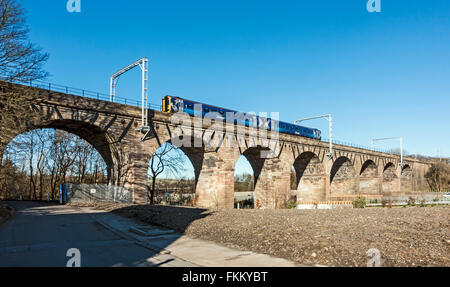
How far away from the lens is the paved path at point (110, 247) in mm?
7219

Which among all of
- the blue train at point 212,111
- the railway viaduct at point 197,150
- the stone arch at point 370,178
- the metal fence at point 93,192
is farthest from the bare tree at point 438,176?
the metal fence at point 93,192

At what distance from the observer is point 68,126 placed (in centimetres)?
2183

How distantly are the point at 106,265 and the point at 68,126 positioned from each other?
57.0ft

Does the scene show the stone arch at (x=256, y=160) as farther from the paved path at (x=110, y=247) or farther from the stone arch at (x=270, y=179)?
the paved path at (x=110, y=247)

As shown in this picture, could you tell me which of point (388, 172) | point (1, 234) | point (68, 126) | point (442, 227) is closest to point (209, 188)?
point (68, 126)

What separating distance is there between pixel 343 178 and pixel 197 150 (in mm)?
Answer: 28799

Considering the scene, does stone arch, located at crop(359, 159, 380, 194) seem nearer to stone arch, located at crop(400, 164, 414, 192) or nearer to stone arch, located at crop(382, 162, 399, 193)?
stone arch, located at crop(382, 162, 399, 193)

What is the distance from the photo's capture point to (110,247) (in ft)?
29.3

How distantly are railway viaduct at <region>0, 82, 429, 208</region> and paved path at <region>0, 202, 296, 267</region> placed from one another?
25.9 feet

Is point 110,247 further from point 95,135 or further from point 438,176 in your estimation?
point 438,176

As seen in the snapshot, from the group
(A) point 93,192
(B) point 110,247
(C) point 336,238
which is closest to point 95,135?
(A) point 93,192

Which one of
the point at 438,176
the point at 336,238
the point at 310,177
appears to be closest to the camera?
the point at 336,238

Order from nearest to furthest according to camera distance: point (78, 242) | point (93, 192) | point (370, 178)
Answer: point (78, 242) → point (93, 192) → point (370, 178)
